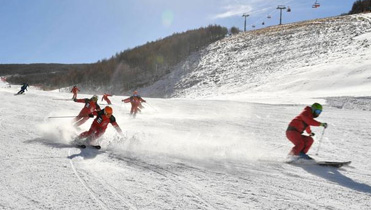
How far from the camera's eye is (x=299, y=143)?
291 inches

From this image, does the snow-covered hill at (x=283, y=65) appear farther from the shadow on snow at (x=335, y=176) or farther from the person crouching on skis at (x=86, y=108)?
the person crouching on skis at (x=86, y=108)

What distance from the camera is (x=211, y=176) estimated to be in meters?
5.83

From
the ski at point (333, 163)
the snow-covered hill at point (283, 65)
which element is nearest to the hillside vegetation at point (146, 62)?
the snow-covered hill at point (283, 65)

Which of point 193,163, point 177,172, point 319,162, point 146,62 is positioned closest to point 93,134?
point 193,163

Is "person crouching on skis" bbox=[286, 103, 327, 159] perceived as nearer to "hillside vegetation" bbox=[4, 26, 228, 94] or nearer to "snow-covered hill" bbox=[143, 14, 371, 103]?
"snow-covered hill" bbox=[143, 14, 371, 103]

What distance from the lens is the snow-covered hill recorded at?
84.4 ft

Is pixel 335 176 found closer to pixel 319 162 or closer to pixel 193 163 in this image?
pixel 319 162

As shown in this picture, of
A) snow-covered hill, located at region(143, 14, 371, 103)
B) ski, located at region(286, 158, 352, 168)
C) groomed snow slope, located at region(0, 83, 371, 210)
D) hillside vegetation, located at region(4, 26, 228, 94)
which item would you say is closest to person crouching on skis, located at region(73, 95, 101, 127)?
groomed snow slope, located at region(0, 83, 371, 210)

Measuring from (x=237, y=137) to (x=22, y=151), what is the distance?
6.58m

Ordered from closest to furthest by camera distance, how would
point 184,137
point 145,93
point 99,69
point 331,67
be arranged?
point 184,137 → point 331,67 → point 145,93 → point 99,69

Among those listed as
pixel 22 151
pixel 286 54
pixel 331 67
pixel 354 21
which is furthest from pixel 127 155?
pixel 354 21

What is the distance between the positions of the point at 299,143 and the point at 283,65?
105ft

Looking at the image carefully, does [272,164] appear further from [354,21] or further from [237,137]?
[354,21]

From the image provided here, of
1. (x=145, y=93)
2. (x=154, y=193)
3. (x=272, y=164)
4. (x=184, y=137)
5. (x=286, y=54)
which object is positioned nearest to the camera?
(x=154, y=193)
